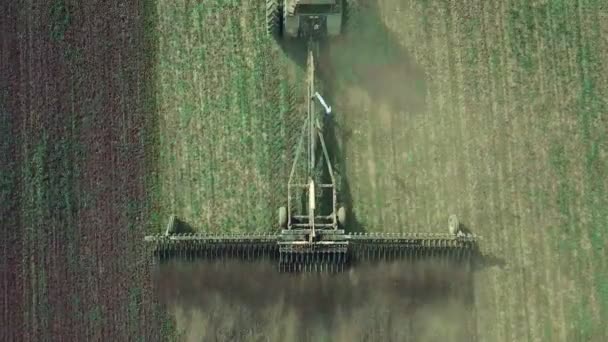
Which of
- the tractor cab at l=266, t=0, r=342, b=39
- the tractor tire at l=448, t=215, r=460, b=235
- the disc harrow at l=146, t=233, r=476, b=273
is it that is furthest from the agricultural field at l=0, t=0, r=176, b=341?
the tractor tire at l=448, t=215, r=460, b=235

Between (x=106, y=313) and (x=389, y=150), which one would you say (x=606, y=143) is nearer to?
(x=389, y=150)

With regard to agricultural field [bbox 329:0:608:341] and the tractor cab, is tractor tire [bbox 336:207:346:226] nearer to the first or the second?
agricultural field [bbox 329:0:608:341]

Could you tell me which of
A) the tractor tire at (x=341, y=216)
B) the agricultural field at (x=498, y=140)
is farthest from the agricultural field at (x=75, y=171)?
the agricultural field at (x=498, y=140)

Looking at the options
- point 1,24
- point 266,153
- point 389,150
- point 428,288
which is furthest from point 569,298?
point 1,24

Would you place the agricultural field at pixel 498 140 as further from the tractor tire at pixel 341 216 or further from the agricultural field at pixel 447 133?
the tractor tire at pixel 341 216

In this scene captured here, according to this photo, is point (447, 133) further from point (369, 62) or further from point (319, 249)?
point (319, 249)

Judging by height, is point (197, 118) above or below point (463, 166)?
above

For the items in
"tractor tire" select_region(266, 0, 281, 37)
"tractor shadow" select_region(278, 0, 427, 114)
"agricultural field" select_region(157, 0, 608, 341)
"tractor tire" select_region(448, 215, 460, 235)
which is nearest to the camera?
"tractor tire" select_region(448, 215, 460, 235)

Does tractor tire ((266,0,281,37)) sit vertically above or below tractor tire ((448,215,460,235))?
above

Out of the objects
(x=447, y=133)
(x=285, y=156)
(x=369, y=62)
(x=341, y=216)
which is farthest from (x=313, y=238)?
(x=369, y=62)
